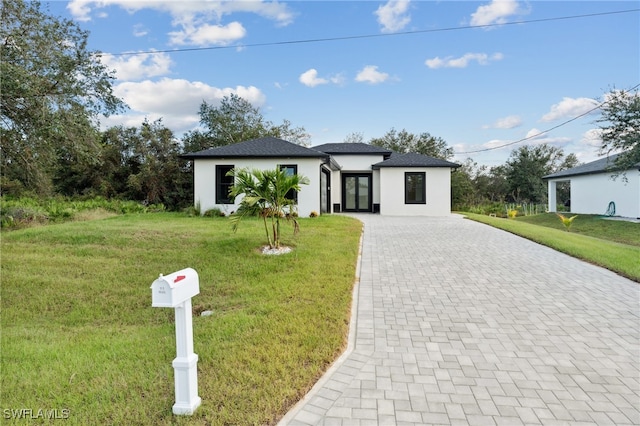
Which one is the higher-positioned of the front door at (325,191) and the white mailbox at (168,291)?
the front door at (325,191)

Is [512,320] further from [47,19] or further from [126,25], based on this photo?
[126,25]

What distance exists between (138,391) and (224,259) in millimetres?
4536

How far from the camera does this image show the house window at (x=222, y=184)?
15789 millimetres

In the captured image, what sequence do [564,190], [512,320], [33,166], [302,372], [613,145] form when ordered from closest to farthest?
[302,372]
[512,320]
[33,166]
[613,145]
[564,190]

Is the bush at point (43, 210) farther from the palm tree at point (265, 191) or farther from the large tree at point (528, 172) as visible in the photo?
the large tree at point (528, 172)

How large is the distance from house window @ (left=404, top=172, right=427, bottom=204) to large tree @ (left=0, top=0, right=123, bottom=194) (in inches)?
541

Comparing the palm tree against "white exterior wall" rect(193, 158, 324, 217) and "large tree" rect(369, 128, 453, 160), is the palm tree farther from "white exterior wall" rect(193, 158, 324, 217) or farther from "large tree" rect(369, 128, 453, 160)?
"large tree" rect(369, 128, 453, 160)

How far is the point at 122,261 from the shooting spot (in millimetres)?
7441

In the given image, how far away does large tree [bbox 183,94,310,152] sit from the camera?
1092 inches

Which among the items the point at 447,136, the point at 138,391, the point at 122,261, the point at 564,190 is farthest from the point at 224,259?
the point at 564,190

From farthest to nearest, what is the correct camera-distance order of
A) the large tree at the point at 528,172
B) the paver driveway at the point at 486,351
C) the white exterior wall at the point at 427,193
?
1. the large tree at the point at 528,172
2. the white exterior wall at the point at 427,193
3. the paver driveway at the point at 486,351

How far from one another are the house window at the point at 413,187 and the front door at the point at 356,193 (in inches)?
92.2

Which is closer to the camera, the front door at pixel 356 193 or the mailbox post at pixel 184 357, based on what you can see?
the mailbox post at pixel 184 357

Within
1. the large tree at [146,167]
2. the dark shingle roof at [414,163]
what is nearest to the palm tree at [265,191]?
the dark shingle roof at [414,163]
